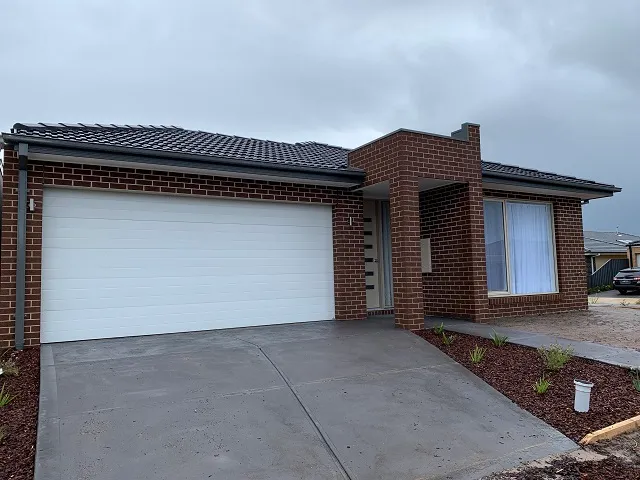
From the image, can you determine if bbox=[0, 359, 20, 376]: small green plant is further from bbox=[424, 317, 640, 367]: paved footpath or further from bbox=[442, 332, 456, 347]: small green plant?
bbox=[424, 317, 640, 367]: paved footpath

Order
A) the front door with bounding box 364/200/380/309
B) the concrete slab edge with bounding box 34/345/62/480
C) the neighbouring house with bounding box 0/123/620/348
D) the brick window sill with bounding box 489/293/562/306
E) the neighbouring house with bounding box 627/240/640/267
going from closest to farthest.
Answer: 1. the concrete slab edge with bounding box 34/345/62/480
2. the neighbouring house with bounding box 0/123/620/348
3. the brick window sill with bounding box 489/293/562/306
4. the front door with bounding box 364/200/380/309
5. the neighbouring house with bounding box 627/240/640/267

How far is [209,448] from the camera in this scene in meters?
3.70

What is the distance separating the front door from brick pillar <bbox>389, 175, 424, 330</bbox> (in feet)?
8.12

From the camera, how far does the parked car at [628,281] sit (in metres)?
23.5

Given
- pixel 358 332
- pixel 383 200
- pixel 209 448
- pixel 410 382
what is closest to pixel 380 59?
pixel 383 200

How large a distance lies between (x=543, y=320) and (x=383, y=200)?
4.36 metres

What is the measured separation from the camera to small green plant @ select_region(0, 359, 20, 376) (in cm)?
521

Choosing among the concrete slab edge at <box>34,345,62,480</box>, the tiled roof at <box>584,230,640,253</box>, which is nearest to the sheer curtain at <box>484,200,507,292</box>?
the concrete slab edge at <box>34,345,62,480</box>

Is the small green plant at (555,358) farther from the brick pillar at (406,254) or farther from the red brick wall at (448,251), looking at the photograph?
the red brick wall at (448,251)

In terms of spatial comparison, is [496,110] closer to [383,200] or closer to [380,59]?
[380,59]

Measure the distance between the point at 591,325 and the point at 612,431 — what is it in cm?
538

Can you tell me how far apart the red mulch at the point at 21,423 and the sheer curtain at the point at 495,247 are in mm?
8658

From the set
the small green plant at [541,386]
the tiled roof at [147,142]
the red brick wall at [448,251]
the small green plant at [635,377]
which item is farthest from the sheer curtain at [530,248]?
the small green plant at [541,386]

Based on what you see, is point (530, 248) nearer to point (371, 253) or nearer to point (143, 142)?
point (371, 253)
